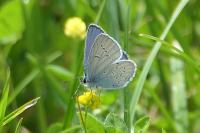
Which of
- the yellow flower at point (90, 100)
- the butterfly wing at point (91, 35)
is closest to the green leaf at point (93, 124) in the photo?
the yellow flower at point (90, 100)

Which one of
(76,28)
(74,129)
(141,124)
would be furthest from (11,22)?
(141,124)

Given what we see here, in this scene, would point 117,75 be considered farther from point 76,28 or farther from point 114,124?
point 76,28

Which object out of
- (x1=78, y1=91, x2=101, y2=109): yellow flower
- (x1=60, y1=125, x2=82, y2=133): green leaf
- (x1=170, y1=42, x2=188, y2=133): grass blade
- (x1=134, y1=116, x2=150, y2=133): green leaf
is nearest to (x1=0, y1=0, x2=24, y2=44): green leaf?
(x1=170, y1=42, x2=188, y2=133): grass blade

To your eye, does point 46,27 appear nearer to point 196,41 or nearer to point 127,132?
point 196,41

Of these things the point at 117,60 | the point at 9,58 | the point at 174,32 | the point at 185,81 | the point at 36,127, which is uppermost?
the point at 117,60

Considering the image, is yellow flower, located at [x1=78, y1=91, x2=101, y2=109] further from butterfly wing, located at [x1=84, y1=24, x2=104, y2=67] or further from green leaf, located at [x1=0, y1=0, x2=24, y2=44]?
green leaf, located at [x1=0, y1=0, x2=24, y2=44]

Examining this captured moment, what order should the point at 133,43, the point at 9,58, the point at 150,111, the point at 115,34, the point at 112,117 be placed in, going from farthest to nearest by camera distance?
the point at 9,58
the point at 133,43
the point at 150,111
the point at 115,34
the point at 112,117

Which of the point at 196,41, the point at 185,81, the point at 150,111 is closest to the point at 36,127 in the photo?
the point at 150,111
